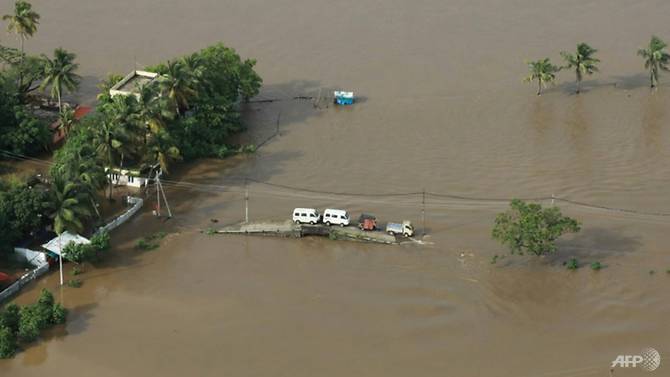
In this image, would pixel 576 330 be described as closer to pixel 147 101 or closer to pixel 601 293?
pixel 601 293

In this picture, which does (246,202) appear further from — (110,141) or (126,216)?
(110,141)

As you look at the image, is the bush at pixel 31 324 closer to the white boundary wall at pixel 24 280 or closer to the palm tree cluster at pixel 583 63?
the white boundary wall at pixel 24 280

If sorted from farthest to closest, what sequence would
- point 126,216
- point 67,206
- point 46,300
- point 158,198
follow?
point 158,198
point 126,216
point 67,206
point 46,300

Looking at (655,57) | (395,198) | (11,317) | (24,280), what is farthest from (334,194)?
(655,57)

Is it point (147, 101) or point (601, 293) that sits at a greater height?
point (147, 101)

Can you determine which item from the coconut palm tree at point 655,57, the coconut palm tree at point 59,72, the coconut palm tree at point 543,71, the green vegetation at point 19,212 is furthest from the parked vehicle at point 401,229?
the coconut palm tree at point 655,57

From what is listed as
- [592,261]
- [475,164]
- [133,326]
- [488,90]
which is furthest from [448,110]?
[133,326]

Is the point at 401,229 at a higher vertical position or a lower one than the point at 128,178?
lower
